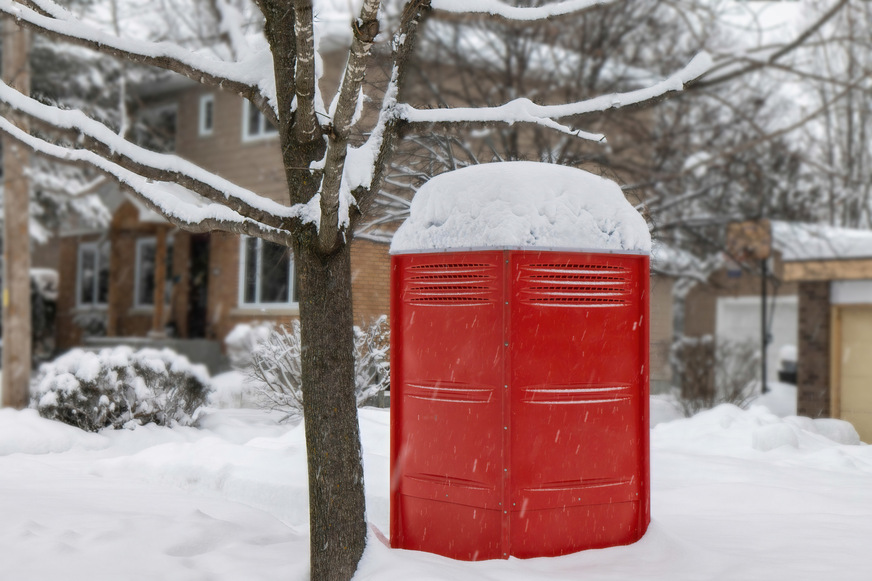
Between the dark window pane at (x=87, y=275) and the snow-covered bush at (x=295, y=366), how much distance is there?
50.0 feet

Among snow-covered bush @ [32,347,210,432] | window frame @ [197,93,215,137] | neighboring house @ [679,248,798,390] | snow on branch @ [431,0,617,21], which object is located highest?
window frame @ [197,93,215,137]

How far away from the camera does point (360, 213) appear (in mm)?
4504

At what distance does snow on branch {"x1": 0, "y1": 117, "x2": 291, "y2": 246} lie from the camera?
4.53 m

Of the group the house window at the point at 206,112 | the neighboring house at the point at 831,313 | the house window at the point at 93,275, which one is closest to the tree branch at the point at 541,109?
the neighboring house at the point at 831,313

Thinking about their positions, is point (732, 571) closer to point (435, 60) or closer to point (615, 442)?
point (615, 442)

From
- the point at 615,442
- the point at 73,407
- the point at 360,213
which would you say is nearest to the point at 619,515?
the point at 615,442

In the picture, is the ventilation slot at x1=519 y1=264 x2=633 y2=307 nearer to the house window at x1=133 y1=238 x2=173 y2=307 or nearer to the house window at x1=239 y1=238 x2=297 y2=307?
the house window at x1=239 y1=238 x2=297 y2=307

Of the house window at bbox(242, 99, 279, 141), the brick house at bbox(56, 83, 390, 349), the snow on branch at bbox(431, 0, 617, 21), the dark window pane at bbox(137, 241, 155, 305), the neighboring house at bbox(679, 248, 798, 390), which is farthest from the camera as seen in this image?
the neighboring house at bbox(679, 248, 798, 390)

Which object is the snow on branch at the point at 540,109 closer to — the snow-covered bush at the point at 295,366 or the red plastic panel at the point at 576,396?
the red plastic panel at the point at 576,396

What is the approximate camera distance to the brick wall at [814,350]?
544 inches

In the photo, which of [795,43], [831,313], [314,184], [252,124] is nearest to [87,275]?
[252,124]

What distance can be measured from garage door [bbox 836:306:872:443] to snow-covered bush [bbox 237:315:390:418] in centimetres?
733

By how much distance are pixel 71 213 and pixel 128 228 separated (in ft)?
4.39

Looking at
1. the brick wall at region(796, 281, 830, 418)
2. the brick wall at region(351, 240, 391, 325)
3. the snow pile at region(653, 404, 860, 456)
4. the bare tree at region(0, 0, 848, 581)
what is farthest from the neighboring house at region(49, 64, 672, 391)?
the bare tree at region(0, 0, 848, 581)
